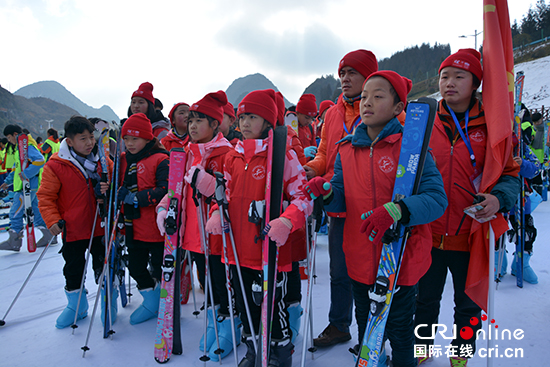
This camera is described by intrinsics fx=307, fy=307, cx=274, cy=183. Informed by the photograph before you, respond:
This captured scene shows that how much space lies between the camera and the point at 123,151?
10.7 feet

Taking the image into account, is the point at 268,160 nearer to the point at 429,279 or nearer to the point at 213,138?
the point at 213,138

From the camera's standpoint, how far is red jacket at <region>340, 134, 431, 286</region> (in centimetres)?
162

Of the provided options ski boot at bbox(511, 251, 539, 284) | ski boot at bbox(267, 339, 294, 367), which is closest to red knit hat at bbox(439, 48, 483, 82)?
ski boot at bbox(267, 339, 294, 367)

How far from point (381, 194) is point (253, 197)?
0.81m

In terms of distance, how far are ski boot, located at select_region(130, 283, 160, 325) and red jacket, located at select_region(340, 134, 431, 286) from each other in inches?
84.7

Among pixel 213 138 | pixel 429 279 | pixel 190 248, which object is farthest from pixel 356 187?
pixel 190 248

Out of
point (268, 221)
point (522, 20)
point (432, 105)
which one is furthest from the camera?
point (522, 20)

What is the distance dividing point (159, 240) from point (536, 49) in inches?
1608

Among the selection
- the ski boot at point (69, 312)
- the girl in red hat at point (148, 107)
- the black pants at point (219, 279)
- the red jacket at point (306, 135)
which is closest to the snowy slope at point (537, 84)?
the red jacket at point (306, 135)

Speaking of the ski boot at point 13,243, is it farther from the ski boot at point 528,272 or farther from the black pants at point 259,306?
the ski boot at point 528,272

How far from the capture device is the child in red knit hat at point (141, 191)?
279 cm

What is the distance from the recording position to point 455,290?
205cm

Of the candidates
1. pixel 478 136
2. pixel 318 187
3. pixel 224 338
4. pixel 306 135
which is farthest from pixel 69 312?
pixel 306 135

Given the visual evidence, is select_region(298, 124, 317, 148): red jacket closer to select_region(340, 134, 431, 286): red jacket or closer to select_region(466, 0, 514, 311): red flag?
select_region(466, 0, 514, 311): red flag
